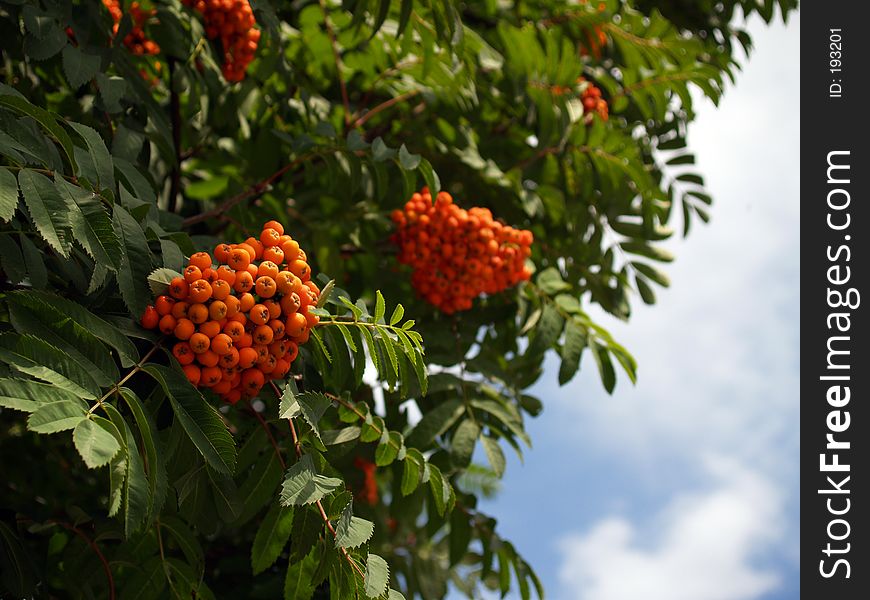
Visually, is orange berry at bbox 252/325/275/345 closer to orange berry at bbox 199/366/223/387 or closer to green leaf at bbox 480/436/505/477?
orange berry at bbox 199/366/223/387

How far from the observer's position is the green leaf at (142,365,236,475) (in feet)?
6.02

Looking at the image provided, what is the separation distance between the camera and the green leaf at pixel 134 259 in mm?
1966

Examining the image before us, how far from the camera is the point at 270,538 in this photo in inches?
90.6

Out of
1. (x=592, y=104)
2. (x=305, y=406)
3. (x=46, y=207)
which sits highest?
(x=592, y=104)

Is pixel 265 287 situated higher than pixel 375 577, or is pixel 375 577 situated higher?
pixel 265 287

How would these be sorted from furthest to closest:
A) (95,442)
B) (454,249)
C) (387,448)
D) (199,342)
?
(454,249) < (387,448) < (199,342) < (95,442)

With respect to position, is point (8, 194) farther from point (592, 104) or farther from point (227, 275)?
point (592, 104)

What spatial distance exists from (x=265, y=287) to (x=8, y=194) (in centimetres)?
55

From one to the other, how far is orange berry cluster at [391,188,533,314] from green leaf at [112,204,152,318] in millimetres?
1398

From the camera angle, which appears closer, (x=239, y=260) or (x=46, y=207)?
(x=46, y=207)

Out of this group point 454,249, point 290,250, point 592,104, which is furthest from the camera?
point 592,104

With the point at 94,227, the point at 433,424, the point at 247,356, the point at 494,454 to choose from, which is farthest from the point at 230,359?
the point at 494,454
